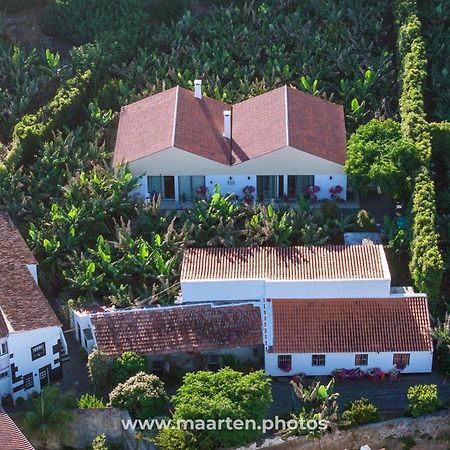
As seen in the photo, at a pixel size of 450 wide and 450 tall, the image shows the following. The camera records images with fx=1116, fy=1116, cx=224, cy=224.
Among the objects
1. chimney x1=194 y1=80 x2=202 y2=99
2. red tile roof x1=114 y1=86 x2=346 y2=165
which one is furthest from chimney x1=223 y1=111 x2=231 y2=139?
chimney x1=194 y1=80 x2=202 y2=99

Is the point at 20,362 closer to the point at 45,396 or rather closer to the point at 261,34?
the point at 45,396

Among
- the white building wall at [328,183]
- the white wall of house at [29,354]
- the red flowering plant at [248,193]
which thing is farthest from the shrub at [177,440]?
the white building wall at [328,183]

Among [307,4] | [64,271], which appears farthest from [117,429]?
[307,4]

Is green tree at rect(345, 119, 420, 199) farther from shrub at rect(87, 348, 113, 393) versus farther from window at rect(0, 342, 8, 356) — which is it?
window at rect(0, 342, 8, 356)

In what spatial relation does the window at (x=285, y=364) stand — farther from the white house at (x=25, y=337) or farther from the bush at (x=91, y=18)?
the bush at (x=91, y=18)

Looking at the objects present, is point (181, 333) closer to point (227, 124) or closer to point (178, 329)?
point (178, 329)

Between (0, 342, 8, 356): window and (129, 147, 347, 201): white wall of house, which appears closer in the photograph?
(0, 342, 8, 356): window

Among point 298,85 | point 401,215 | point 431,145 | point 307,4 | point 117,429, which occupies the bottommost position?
point 117,429
